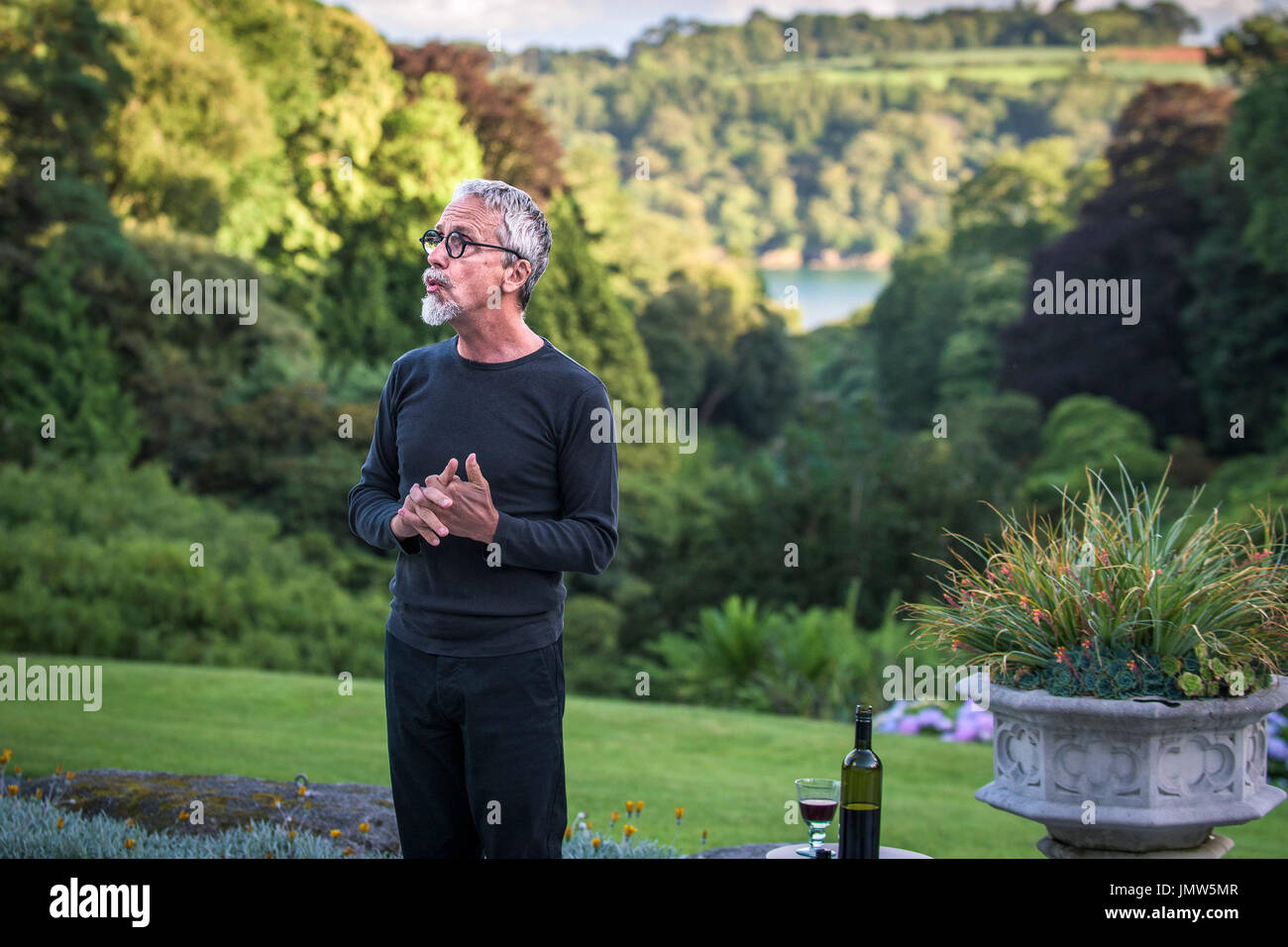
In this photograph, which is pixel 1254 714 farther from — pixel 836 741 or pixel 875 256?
pixel 875 256

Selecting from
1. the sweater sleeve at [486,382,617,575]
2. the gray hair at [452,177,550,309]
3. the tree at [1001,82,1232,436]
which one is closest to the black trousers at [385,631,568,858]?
the sweater sleeve at [486,382,617,575]

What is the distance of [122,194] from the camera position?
818 inches

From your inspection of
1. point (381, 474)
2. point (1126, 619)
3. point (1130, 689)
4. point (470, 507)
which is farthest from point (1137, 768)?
point (381, 474)

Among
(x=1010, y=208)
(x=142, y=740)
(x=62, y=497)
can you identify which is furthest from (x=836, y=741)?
(x=1010, y=208)

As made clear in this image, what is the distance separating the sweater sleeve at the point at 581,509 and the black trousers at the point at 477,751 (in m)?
0.23

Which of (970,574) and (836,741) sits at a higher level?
(970,574)

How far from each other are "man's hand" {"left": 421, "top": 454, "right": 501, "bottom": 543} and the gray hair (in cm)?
48

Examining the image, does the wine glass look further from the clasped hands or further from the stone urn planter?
the clasped hands

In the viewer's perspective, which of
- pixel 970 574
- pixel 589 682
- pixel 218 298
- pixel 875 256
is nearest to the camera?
pixel 970 574

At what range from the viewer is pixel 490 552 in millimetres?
2898

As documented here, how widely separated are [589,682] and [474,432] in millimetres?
11094

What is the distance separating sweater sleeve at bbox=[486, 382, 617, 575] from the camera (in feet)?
9.25

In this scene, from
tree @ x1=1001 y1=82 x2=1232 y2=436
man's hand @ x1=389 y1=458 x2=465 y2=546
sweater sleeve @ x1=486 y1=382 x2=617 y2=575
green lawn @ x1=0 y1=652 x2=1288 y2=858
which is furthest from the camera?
tree @ x1=1001 y1=82 x2=1232 y2=436
